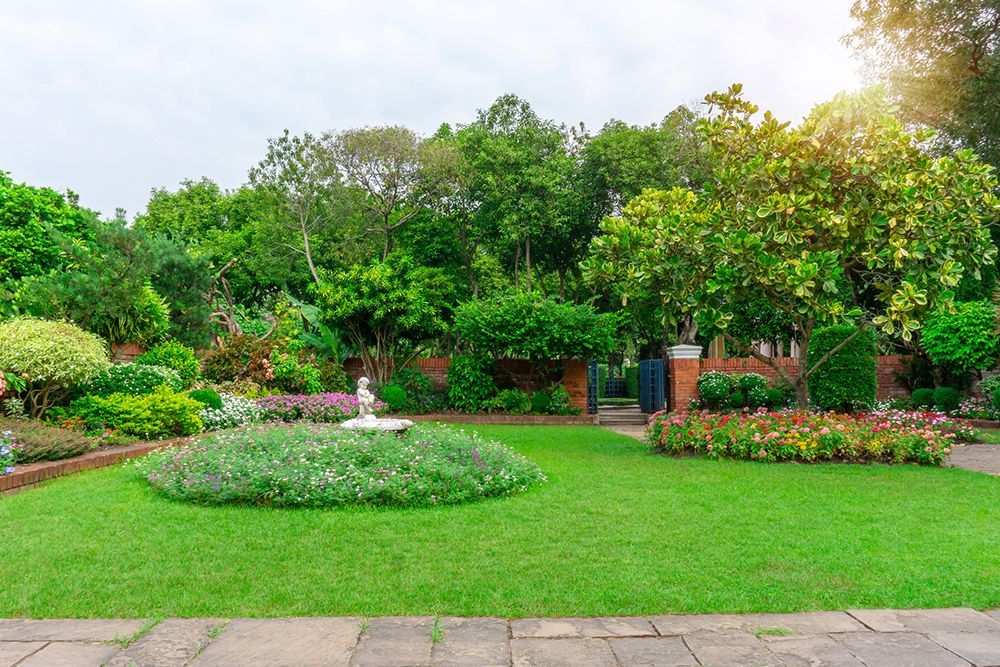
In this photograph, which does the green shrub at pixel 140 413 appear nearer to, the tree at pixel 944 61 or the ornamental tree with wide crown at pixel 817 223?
the ornamental tree with wide crown at pixel 817 223

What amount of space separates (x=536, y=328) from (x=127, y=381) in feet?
30.5

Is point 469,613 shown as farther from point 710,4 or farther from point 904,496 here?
point 710,4

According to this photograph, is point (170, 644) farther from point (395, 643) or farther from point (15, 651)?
point (395, 643)

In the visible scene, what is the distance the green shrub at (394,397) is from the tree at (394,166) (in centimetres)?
617

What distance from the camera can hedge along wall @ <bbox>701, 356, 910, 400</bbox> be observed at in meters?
18.0

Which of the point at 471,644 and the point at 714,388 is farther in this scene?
the point at 714,388

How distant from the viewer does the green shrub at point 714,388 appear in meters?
16.8

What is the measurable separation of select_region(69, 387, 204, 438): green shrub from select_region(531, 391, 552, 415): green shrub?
8825 millimetres

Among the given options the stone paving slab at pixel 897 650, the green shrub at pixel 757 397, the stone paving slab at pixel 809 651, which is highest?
the green shrub at pixel 757 397

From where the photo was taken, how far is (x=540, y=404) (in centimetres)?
1747

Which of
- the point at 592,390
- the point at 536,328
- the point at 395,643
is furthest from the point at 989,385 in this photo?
the point at 395,643

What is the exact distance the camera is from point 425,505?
623 cm

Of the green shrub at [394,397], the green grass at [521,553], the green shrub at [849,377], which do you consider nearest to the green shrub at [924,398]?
the green shrub at [849,377]

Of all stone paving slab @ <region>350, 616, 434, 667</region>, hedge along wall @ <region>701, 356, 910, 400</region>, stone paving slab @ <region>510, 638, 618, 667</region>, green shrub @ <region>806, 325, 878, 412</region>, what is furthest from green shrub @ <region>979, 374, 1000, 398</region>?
stone paving slab @ <region>350, 616, 434, 667</region>
